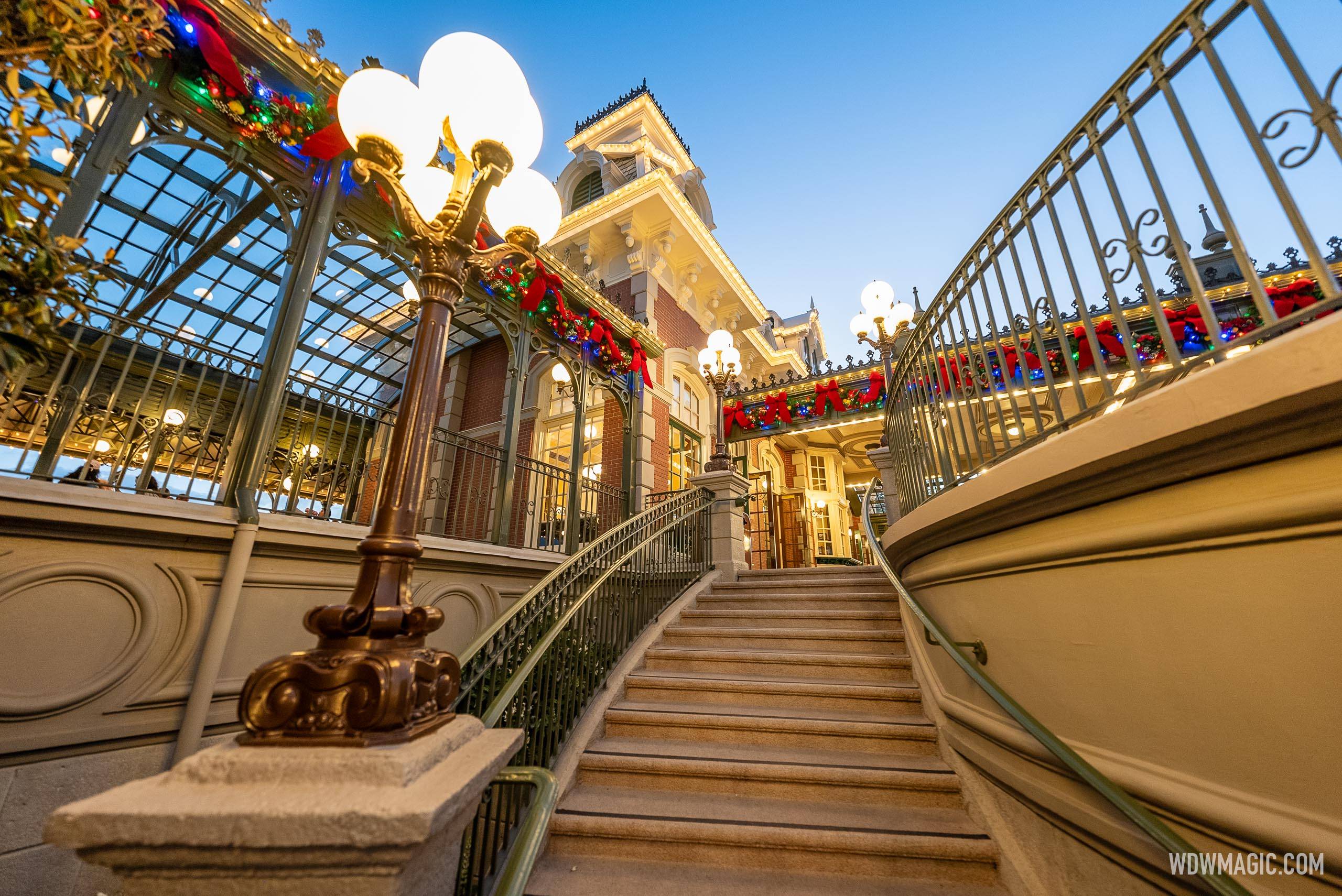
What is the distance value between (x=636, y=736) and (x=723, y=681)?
786 mm

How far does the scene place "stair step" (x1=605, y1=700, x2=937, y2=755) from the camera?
3312 mm

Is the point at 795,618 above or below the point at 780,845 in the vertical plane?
above

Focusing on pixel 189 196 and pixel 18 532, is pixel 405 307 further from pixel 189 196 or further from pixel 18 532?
pixel 18 532

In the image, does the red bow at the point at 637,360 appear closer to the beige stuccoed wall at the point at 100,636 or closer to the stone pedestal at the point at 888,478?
the stone pedestal at the point at 888,478

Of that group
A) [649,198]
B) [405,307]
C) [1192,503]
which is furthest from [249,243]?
[1192,503]

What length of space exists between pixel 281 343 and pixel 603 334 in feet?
15.0

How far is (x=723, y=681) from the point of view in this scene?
401cm

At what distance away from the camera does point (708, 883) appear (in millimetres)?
2467

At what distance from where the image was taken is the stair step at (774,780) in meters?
2.90

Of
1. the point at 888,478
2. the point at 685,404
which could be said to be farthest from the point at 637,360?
the point at 888,478

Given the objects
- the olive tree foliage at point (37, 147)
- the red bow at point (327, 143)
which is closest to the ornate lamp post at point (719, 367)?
the red bow at point (327, 143)

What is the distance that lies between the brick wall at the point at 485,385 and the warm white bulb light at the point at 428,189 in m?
9.36

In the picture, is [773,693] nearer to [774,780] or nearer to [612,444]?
[774,780]

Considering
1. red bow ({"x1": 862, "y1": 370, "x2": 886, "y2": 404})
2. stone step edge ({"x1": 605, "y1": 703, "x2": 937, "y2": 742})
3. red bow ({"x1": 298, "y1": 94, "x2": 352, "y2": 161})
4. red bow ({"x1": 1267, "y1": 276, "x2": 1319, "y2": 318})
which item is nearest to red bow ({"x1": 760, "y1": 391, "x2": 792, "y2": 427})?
red bow ({"x1": 862, "y1": 370, "x2": 886, "y2": 404})
